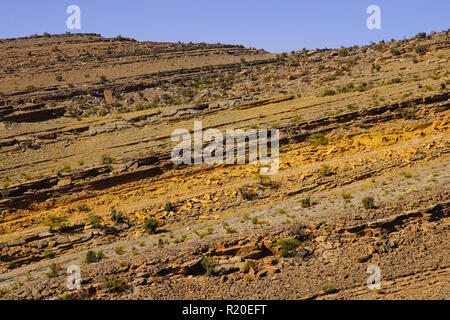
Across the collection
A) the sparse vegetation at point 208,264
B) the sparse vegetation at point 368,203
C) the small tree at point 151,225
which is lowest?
the sparse vegetation at point 208,264

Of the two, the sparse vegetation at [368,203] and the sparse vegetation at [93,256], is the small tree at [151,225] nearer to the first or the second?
the sparse vegetation at [93,256]

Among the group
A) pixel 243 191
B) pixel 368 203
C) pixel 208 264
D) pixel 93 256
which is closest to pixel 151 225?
pixel 93 256

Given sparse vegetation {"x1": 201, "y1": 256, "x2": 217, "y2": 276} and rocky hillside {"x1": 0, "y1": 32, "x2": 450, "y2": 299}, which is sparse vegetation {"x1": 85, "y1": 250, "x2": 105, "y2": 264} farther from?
sparse vegetation {"x1": 201, "y1": 256, "x2": 217, "y2": 276}

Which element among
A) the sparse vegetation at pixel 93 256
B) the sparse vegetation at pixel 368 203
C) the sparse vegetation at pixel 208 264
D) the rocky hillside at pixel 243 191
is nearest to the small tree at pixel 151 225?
the rocky hillside at pixel 243 191

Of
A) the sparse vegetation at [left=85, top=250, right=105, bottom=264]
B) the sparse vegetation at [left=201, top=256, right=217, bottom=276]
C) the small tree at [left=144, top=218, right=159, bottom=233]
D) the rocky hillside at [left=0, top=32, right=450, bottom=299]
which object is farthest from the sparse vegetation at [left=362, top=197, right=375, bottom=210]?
the sparse vegetation at [left=85, top=250, right=105, bottom=264]

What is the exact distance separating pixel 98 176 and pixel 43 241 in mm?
4508

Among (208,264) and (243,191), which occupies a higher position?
(243,191)

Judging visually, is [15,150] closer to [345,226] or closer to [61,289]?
[61,289]

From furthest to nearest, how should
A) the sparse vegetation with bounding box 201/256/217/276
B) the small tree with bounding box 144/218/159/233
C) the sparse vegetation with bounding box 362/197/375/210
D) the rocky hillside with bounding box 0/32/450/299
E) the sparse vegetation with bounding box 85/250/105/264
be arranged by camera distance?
the small tree with bounding box 144/218/159/233, the sparse vegetation with bounding box 362/197/375/210, the sparse vegetation with bounding box 85/250/105/264, the sparse vegetation with bounding box 201/256/217/276, the rocky hillside with bounding box 0/32/450/299

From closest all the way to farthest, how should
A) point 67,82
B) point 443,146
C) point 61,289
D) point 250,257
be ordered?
point 61,289
point 250,257
point 443,146
point 67,82

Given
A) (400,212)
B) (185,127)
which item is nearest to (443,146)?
(400,212)

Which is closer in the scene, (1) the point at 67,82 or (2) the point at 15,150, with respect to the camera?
(2) the point at 15,150

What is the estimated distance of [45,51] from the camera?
4309 cm

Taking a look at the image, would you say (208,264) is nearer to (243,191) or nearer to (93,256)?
(93,256)
